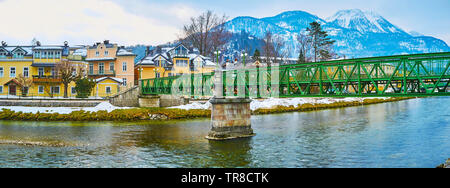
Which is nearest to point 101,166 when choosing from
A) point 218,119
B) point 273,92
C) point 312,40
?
point 218,119

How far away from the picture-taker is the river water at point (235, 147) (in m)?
21.8

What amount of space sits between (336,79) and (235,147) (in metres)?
8.53

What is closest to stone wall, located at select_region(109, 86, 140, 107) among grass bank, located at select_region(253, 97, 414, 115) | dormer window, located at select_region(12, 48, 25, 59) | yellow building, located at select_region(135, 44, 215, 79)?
yellow building, located at select_region(135, 44, 215, 79)

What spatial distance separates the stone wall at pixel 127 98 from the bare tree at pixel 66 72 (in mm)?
11375

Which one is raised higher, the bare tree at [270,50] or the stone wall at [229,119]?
the bare tree at [270,50]

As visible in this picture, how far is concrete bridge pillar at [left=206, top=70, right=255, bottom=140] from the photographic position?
30156 mm

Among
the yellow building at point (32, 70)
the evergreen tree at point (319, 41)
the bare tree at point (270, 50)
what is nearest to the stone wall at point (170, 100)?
the yellow building at point (32, 70)

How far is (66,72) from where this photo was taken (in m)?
66.6

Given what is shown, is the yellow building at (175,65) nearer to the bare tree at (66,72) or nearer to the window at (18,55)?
the bare tree at (66,72)

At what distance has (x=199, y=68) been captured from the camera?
77.4 meters

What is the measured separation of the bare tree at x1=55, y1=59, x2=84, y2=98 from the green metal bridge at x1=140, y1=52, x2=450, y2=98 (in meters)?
34.1

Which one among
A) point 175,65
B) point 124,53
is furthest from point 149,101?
point 124,53

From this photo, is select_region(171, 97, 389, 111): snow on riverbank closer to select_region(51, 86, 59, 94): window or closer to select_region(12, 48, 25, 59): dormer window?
select_region(51, 86, 59, 94): window
